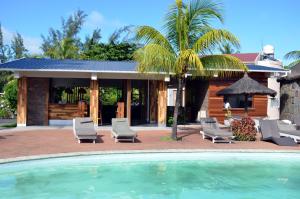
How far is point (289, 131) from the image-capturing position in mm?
17094

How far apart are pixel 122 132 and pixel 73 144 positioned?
2.08m

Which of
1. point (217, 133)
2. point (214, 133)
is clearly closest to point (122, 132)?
point (214, 133)

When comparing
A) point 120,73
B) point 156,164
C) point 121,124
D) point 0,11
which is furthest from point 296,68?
point 0,11

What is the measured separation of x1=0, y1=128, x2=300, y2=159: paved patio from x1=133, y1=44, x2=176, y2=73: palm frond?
302 centimetres

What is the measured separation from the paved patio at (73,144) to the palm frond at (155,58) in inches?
A: 119

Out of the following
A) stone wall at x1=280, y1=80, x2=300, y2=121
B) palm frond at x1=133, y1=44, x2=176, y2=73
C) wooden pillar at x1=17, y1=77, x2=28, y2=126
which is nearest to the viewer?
palm frond at x1=133, y1=44, x2=176, y2=73

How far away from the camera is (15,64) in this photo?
19.9 metres

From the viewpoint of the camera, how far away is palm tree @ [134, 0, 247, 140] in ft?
47.6

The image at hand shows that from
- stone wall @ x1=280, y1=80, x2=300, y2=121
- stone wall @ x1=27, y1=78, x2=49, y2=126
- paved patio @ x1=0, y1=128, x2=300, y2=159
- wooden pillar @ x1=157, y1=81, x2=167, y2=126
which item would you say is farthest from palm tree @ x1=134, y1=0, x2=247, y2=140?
stone wall @ x1=280, y1=80, x2=300, y2=121

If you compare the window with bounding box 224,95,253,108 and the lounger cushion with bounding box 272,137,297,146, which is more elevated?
the window with bounding box 224,95,253,108

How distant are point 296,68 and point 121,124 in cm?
1419

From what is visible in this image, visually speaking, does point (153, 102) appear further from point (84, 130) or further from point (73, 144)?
point (73, 144)

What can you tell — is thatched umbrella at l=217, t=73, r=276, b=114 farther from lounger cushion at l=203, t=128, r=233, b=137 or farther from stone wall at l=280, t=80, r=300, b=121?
stone wall at l=280, t=80, r=300, b=121

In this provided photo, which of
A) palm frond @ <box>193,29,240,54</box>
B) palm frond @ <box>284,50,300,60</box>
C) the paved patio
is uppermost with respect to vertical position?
palm frond @ <box>284,50,300,60</box>
